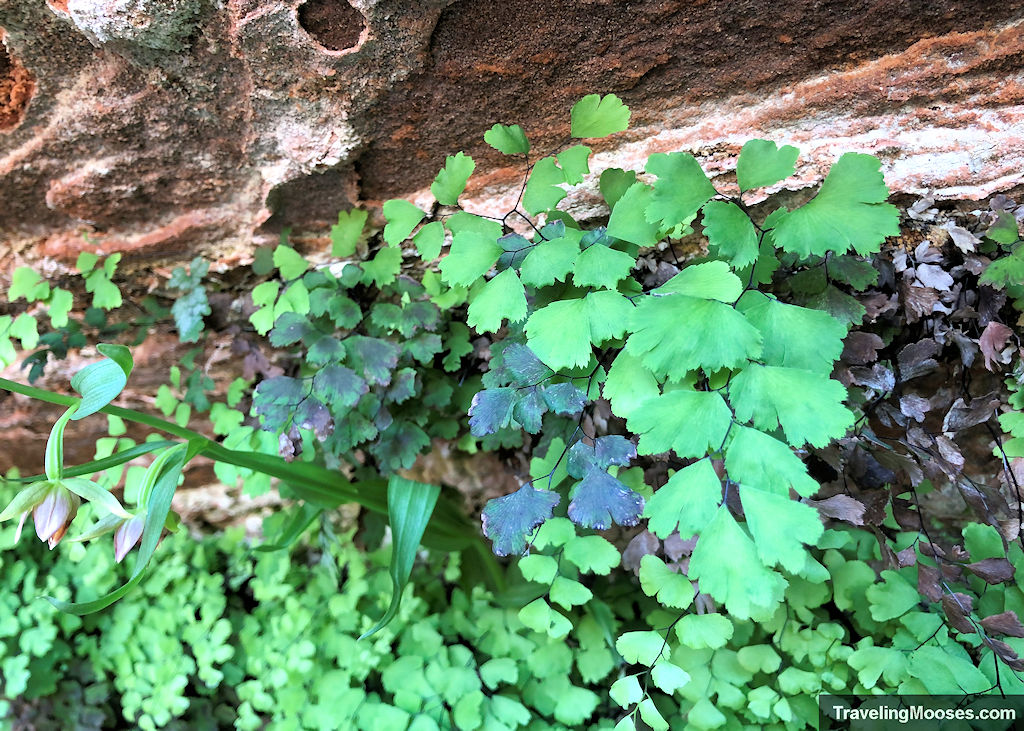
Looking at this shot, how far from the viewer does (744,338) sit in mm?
619

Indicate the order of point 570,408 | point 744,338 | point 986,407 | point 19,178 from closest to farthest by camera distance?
point 744,338, point 570,408, point 986,407, point 19,178

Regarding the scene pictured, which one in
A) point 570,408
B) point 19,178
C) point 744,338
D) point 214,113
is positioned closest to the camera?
point 744,338

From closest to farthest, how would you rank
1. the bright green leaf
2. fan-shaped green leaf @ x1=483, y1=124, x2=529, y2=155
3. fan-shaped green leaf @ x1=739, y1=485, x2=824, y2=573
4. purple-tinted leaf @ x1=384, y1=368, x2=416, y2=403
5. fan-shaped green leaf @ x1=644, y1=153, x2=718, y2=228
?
fan-shaped green leaf @ x1=739, y1=485, x2=824, y2=573 < fan-shaped green leaf @ x1=644, y1=153, x2=718, y2=228 < fan-shaped green leaf @ x1=483, y1=124, x2=529, y2=155 < the bright green leaf < purple-tinted leaf @ x1=384, y1=368, x2=416, y2=403

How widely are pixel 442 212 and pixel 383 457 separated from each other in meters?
0.44

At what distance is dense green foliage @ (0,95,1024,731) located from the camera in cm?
64

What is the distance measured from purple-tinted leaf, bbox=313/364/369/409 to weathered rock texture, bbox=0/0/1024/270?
0.34 meters

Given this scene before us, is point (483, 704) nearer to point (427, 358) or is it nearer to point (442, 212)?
point (427, 358)

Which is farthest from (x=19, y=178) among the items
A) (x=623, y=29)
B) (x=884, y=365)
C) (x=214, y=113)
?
(x=884, y=365)

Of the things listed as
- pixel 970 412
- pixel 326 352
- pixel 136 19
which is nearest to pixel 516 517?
pixel 326 352

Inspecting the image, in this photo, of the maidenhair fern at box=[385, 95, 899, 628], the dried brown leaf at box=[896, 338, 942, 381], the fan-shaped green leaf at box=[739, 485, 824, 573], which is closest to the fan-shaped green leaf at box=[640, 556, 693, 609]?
the maidenhair fern at box=[385, 95, 899, 628]

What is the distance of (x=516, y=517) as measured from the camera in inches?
29.3

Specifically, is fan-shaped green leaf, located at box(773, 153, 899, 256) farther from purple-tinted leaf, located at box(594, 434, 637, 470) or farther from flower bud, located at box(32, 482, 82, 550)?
flower bud, located at box(32, 482, 82, 550)

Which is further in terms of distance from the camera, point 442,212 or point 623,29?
point 442,212

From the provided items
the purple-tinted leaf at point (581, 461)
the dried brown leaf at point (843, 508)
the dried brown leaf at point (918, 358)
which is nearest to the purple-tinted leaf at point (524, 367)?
the purple-tinted leaf at point (581, 461)
